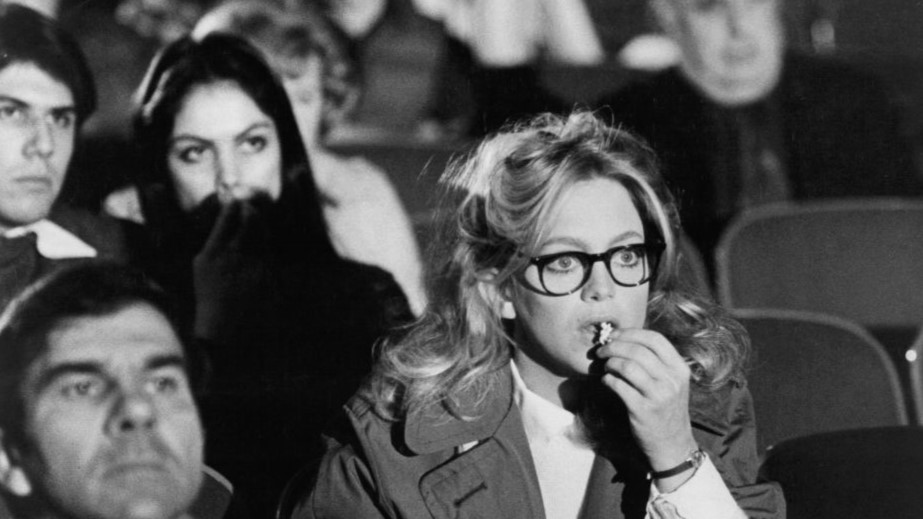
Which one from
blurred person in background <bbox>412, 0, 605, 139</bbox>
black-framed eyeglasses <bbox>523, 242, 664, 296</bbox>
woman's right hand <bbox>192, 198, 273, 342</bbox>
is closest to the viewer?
black-framed eyeglasses <bbox>523, 242, 664, 296</bbox>

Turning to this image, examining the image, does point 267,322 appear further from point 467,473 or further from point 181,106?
point 467,473

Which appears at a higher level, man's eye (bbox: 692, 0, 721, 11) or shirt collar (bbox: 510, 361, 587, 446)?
man's eye (bbox: 692, 0, 721, 11)

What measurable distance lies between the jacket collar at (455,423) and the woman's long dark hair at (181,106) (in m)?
0.52

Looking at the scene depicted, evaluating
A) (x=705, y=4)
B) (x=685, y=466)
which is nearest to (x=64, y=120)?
(x=685, y=466)

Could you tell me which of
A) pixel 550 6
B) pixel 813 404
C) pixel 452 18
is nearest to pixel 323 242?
pixel 452 18

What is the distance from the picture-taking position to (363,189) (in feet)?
7.64

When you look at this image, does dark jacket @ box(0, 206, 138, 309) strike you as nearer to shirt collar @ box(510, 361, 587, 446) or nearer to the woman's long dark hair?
the woman's long dark hair

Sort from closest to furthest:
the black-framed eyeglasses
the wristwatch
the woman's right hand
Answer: the wristwatch
the black-framed eyeglasses
the woman's right hand

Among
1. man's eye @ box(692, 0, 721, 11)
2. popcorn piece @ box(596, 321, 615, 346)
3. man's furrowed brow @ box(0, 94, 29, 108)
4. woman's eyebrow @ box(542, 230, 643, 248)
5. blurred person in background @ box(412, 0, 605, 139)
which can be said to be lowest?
popcorn piece @ box(596, 321, 615, 346)

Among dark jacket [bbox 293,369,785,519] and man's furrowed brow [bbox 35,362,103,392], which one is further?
man's furrowed brow [bbox 35,362,103,392]

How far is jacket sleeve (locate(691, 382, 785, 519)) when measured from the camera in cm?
186

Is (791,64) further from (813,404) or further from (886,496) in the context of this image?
(886,496)

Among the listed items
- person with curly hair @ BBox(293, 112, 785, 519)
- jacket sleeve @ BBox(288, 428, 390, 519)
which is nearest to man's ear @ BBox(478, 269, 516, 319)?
person with curly hair @ BBox(293, 112, 785, 519)

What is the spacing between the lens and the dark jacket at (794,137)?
2553 mm
